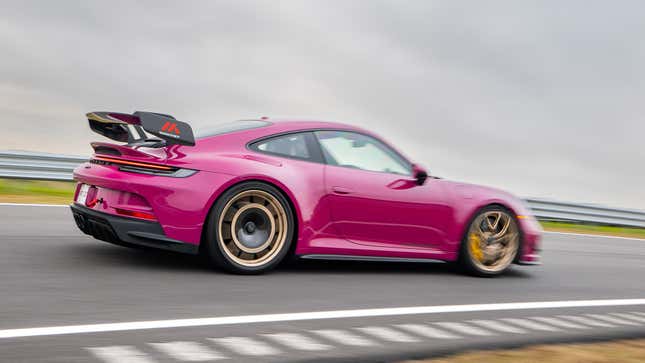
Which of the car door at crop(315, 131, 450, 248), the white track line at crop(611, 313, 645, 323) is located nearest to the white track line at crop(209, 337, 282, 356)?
the car door at crop(315, 131, 450, 248)

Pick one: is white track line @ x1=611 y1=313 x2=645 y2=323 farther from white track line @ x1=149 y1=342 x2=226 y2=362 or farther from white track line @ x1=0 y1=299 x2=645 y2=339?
white track line @ x1=149 y1=342 x2=226 y2=362

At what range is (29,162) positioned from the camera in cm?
1233

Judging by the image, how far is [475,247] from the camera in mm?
7262

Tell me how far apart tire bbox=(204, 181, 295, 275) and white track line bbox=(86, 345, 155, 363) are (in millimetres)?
2007

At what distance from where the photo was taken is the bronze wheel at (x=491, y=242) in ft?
23.7

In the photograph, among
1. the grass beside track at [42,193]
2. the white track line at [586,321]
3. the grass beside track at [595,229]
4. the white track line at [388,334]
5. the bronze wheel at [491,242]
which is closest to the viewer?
the white track line at [388,334]

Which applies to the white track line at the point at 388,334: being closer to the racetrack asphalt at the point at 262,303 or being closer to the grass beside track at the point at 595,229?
the racetrack asphalt at the point at 262,303

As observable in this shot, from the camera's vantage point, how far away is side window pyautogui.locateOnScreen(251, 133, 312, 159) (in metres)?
6.33

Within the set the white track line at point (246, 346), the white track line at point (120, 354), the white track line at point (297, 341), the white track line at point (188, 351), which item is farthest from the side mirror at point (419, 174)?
the white track line at point (120, 354)

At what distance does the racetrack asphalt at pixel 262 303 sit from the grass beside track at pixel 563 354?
0.17m

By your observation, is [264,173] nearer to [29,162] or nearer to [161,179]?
[161,179]

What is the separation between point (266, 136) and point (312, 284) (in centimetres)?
126

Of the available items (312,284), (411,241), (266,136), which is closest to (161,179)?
(266,136)

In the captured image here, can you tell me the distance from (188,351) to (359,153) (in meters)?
3.20
